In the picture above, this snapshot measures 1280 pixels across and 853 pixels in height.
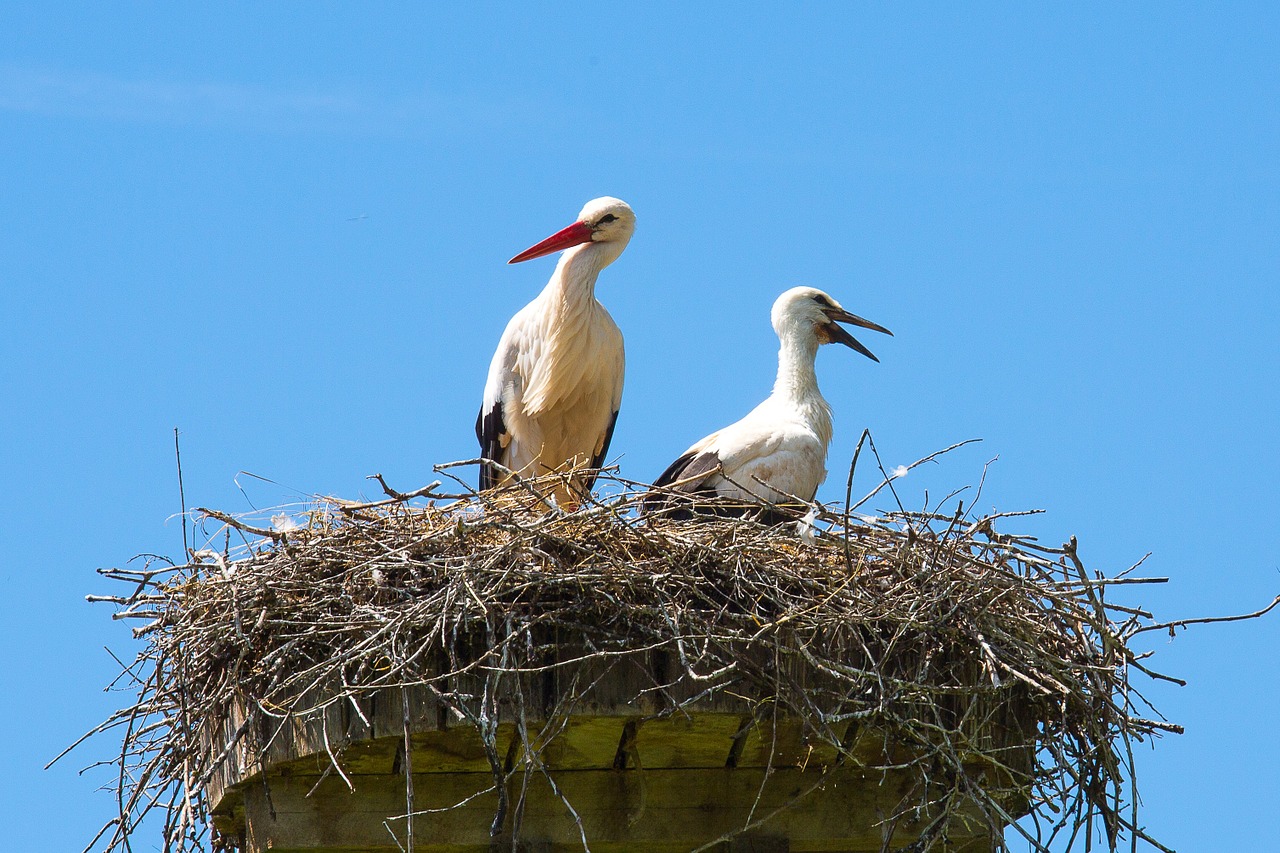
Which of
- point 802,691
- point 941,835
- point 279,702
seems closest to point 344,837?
point 279,702

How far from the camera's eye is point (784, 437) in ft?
18.9

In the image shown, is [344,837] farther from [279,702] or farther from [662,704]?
[662,704]

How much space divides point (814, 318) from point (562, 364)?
1.03 meters

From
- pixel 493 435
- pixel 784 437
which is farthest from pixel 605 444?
pixel 784 437

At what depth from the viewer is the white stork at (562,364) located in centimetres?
614

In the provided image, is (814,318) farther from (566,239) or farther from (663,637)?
(663,637)

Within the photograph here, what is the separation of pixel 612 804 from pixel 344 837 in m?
0.61

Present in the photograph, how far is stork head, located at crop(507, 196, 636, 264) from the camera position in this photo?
20.6 feet

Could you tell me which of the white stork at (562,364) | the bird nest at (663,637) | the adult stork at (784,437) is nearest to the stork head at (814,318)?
the adult stork at (784,437)

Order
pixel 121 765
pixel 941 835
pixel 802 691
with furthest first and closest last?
1. pixel 121 765
2. pixel 941 835
3. pixel 802 691

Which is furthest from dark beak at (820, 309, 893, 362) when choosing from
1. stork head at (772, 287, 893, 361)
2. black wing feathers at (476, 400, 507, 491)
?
black wing feathers at (476, 400, 507, 491)

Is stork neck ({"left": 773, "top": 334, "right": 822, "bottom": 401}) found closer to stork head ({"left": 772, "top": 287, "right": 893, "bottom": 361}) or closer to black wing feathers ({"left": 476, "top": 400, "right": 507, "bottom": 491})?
stork head ({"left": 772, "top": 287, "right": 893, "bottom": 361})

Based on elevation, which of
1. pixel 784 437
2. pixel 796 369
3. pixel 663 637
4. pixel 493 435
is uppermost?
pixel 796 369

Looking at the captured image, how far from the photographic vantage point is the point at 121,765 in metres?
3.85
